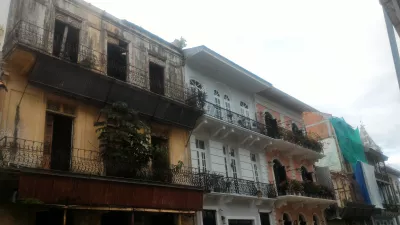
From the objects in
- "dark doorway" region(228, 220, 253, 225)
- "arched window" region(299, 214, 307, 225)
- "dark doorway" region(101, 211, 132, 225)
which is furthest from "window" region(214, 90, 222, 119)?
"arched window" region(299, 214, 307, 225)

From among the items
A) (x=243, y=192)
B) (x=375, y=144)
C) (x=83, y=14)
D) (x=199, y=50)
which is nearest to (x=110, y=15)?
(x=83, y=14)

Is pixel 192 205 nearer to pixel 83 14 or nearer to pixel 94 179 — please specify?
pixel 94 179

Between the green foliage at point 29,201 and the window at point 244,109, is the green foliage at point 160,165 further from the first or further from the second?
the window at point 244,109

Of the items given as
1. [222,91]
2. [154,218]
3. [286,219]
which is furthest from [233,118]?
[154,218]

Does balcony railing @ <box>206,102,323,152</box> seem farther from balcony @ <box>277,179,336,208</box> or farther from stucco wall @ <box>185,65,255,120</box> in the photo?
balcony @ <box>277,179,336,208</box>

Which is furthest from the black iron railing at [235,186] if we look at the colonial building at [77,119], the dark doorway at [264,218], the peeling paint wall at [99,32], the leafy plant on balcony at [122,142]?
the peeling paint wall at [99,32]

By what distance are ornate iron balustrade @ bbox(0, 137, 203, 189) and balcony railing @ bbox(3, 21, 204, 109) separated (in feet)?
9.60

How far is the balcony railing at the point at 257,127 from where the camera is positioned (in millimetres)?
18625

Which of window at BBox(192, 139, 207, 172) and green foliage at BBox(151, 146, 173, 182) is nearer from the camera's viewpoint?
green foliage at BBox(151, 146, 173, 182)

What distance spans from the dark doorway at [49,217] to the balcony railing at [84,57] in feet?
15.8

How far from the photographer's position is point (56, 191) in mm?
10195

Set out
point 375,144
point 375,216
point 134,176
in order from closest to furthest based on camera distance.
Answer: point 134,176, point 375,216, point 375,144

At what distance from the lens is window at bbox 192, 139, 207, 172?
16.7 metres

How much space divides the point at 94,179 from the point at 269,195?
11.1 m
